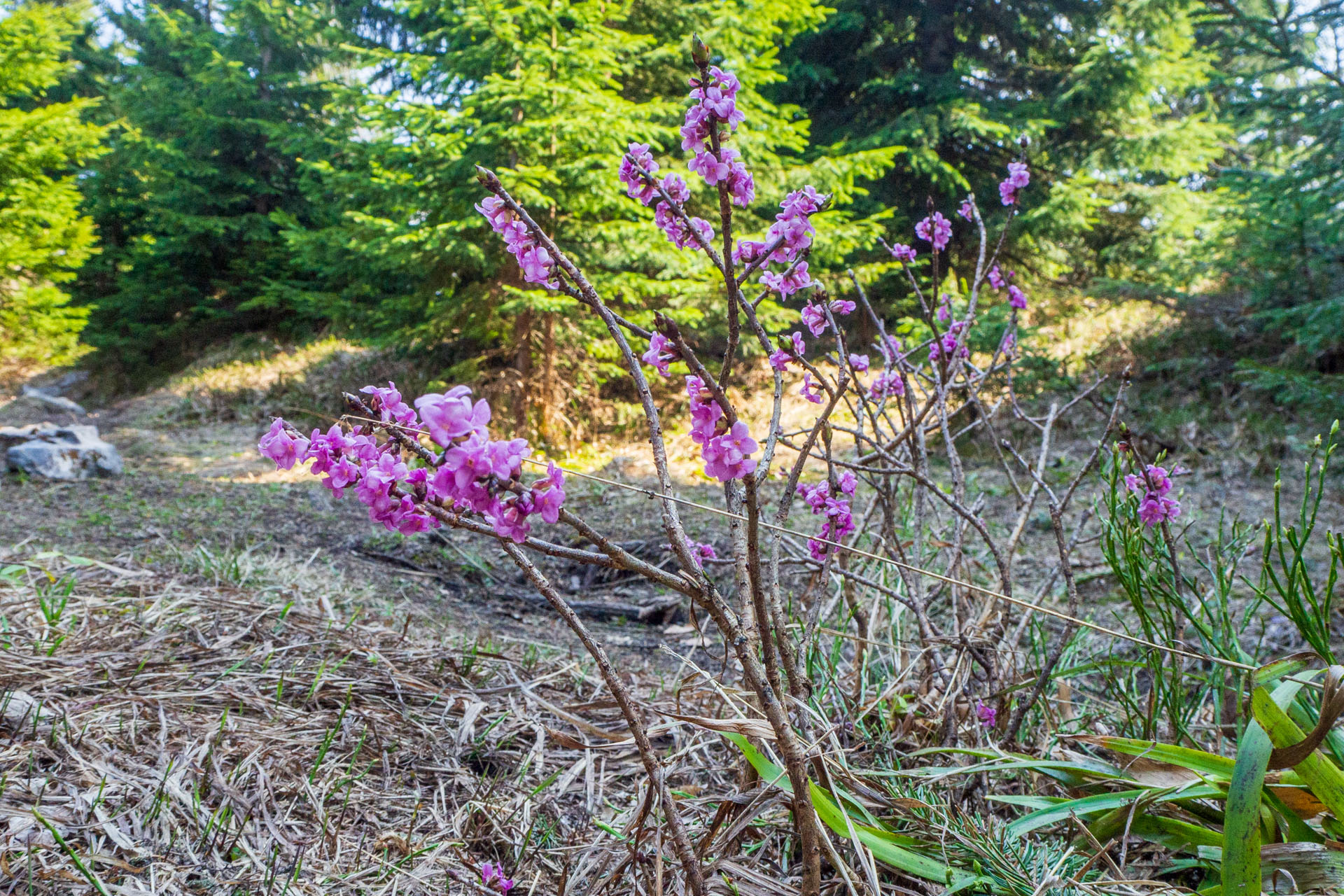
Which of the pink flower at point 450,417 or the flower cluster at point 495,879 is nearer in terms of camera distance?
the pink flower at point 450,417

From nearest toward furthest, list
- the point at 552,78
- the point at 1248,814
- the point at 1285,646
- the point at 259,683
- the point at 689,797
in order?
the point at 1248,814 → the point at 689,797 → the point at 259,683 → the point at 1285,646 → the point at 552,78

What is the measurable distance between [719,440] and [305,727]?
1.30 metres

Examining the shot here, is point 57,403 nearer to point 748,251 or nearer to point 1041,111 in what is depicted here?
point 748,251

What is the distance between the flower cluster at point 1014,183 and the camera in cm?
184

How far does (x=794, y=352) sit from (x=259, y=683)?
1396 millimetres

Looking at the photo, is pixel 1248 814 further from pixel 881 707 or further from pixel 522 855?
pixel 522 855

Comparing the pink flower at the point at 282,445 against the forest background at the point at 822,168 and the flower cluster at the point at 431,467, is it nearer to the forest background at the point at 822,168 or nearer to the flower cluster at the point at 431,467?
the flower cluster at the point at 431,467

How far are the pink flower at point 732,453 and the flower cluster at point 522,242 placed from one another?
40cm

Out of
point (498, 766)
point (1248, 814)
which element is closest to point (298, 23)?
point (498, 766)

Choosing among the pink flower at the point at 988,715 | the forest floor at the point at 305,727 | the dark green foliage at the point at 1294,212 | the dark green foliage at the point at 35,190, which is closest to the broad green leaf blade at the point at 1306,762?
the pink flower at the point at 988,715

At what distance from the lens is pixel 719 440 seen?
0.69 meters

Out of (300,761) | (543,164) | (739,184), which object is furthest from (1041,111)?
(300,761)

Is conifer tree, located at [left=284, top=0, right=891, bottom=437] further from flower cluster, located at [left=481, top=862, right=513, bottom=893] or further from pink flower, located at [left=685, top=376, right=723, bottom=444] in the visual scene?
pink flower, located at [left=685, top=376, right=723, bottom=444]

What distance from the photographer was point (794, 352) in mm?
1273
